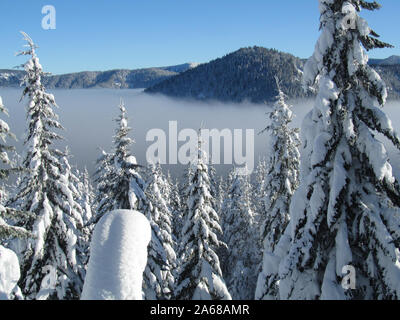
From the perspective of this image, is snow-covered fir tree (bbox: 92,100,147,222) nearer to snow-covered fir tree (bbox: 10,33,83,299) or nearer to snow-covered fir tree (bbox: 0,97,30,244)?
snow-covered fir tree (bbox: 10,33,83,299)

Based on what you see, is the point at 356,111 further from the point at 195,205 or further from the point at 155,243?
the point at 155,243

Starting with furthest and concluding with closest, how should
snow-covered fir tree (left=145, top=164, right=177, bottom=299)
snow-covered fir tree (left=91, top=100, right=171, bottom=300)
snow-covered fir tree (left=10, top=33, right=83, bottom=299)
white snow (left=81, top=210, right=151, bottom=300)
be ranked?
snow-covered fir tree (left=145, top=164, right=177, bottom=299), snow-covered fir tree (left=91, top=100, right=171, bottom=300), snow-covered fir tree (left=10, top=33, right=83, bottom=299), white snow (left=81, top=210, right=151, bottom=300)

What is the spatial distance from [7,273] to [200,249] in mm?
11309

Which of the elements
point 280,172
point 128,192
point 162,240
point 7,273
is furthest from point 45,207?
point 280,172

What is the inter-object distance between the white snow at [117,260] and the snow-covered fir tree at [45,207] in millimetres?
12306

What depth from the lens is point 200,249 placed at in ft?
56.6

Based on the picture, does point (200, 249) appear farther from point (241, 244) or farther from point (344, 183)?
point (241, 244)

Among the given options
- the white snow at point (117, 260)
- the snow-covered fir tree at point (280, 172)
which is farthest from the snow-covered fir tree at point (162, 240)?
the white snow at point (117, 260)

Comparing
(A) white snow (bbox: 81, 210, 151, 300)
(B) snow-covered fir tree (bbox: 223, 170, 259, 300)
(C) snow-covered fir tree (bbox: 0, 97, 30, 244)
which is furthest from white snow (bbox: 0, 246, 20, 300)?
(B) snow-covered fir tree (bbox: 223, 170, 259, 300)

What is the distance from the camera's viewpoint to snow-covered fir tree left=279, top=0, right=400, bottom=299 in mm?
7863

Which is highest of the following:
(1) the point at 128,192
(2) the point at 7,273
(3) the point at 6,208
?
(3) the point at 6,208

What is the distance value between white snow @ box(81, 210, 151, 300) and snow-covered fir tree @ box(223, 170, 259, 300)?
1209 inches

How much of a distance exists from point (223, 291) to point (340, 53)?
1370 centimetres
